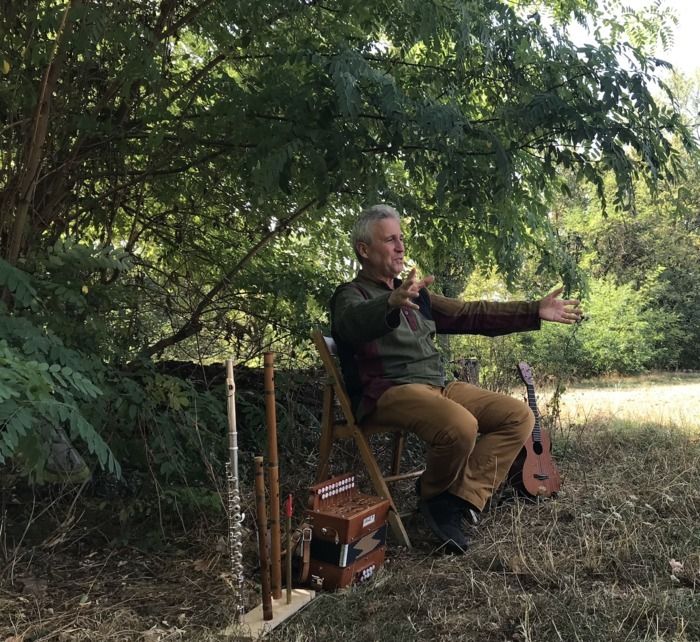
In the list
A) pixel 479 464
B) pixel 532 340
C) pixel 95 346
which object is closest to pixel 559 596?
pixel 479 464

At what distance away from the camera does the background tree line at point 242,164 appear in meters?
2.51

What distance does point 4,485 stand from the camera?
8.94 ft

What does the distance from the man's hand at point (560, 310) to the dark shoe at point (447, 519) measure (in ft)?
3.46

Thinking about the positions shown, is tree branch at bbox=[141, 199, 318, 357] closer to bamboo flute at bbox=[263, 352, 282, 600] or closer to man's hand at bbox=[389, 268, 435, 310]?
man's hand at bbox=[389, 268, 435, 310]

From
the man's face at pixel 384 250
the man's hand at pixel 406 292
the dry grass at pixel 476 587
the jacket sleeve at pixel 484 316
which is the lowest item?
the dry grass at pixel 476 587

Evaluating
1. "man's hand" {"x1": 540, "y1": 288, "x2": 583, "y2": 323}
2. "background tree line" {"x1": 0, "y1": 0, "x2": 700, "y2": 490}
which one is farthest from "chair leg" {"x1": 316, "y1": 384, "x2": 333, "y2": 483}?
"man's hand" {"x1": 540, "y1": 288, "x2": 583, "y2": 323}

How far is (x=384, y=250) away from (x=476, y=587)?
1511mm

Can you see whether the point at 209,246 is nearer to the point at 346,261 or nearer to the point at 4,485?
the point at 346,261

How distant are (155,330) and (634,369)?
535 inches

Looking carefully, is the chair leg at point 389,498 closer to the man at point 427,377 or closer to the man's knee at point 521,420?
the man at point 427,377

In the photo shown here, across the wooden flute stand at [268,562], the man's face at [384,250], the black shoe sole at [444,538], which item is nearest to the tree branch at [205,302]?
the man's face at [384,250]

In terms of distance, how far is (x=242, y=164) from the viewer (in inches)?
119

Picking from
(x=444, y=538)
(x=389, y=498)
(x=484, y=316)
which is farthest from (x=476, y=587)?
(x=484, y=316)

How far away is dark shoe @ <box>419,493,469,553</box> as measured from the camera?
2.61 metres
